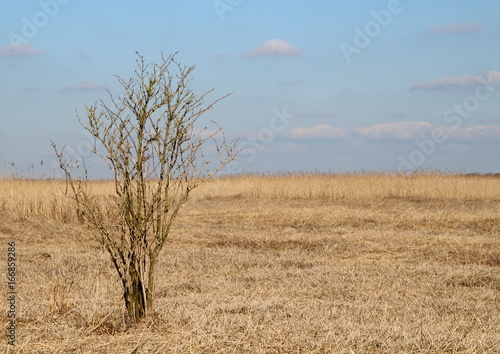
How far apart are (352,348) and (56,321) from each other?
80.3 inches

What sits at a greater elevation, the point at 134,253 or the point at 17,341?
the point at 134,253

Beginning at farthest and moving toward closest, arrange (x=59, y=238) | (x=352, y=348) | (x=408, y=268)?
(x=59, y=238)
(x=408, y=268)
(x=352, y=348)

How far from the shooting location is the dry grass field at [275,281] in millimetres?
3424

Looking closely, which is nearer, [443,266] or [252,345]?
[252,345]

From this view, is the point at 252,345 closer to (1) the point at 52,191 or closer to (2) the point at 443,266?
(2) the point at 443,266

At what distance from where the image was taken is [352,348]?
3250 mm

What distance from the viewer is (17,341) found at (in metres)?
3.48

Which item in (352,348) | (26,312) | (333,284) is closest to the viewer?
(352,348)

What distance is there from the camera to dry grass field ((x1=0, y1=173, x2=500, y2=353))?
135 inches

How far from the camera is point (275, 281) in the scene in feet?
19.8

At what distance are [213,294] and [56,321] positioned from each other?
172cm

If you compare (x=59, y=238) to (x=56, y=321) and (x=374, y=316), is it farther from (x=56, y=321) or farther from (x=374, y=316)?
(x=374, y=316)

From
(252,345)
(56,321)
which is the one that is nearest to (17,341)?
(56,321)

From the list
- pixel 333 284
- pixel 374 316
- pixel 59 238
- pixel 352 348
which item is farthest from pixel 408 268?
pixel 59 238
